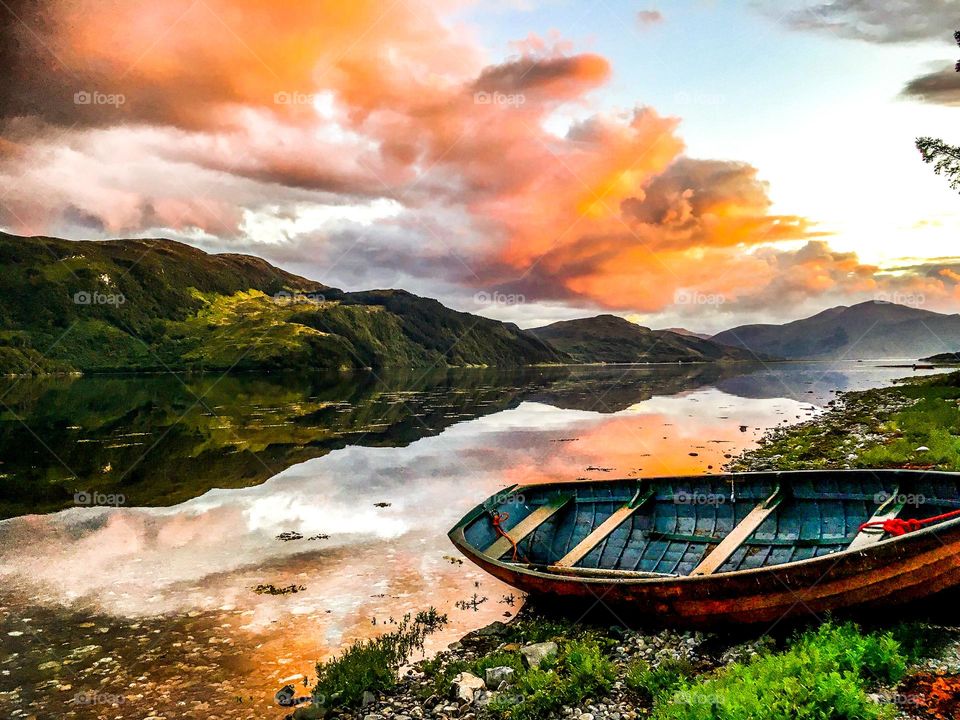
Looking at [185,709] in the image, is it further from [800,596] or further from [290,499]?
[290,499]

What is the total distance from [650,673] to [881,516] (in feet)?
19.1

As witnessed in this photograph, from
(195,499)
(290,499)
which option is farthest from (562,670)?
(195,499)

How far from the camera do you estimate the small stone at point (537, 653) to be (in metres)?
10.6

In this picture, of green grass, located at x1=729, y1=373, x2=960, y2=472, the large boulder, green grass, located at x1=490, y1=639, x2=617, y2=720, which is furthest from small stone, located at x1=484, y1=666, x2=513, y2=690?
green grass, located at x1=729, y1=373, x2=960, y2=472

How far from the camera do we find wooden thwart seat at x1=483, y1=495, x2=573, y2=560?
1489 centimetres

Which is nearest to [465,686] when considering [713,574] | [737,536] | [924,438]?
[713,574]

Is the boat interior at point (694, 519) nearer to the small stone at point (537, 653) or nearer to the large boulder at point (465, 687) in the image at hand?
the small stone at point (537, 653)

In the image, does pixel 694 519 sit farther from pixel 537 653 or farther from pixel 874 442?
pixel 874 442

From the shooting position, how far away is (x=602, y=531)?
47.9ft

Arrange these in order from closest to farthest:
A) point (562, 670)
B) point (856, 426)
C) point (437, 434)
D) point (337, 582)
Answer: point (562, 670) → point (337, 582) → point (856, 426) → point (437, 434)

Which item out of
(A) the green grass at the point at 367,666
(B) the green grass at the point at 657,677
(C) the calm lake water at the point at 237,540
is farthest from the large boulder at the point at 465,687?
(B) the green grass at the point at 657,677

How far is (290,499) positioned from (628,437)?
82.5 feet

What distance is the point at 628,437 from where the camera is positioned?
4203 cm

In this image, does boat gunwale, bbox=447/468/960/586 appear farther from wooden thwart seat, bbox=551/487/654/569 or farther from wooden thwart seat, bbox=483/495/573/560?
wooden thwart seat, bbox=483/495/573/560
